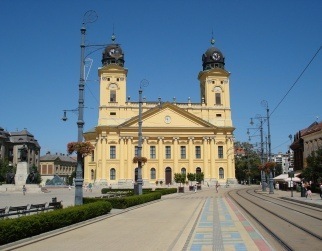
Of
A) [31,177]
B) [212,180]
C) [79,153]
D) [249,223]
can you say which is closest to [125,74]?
[212,180]

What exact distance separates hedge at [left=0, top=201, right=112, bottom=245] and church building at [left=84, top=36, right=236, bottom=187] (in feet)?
206

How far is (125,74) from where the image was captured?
84.1 meters

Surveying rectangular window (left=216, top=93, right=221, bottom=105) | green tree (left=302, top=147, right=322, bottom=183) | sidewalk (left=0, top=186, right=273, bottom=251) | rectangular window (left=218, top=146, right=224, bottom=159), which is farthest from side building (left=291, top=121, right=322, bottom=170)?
sidewalk (left=0, top=186, right=273, bottom=251)

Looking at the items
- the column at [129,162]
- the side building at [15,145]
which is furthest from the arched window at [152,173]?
the side building at [15,145]

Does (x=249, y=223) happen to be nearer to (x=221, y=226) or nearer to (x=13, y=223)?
(x=221, y=226)

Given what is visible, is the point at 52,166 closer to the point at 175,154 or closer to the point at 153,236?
the point at 175,154

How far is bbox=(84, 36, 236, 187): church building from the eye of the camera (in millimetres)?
81938

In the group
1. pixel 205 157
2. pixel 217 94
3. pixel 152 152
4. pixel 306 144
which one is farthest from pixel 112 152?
pixel 306 144

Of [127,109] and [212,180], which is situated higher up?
[127,109]

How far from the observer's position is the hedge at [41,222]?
11373 millimetres

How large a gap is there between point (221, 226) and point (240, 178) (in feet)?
342

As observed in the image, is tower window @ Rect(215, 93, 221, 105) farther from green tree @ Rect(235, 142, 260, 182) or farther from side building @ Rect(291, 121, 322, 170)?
A: green tree @ Rect(235, 142, 260, 182)

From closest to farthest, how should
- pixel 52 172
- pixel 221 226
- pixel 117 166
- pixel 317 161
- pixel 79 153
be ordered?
pixel 221 226 < pixel 79 153 < pixel 317 161 < pixel 117 166 < pixel 52 172

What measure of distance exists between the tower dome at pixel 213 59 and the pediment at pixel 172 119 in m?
12.2
